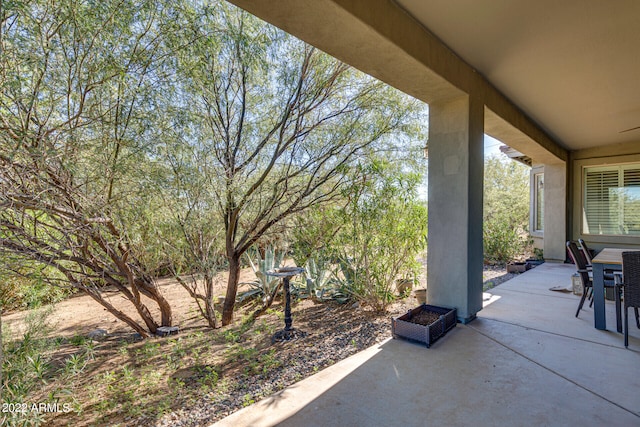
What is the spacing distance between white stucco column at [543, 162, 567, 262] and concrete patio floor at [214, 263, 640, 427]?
513 centimetres

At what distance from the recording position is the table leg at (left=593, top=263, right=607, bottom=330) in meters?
3.34

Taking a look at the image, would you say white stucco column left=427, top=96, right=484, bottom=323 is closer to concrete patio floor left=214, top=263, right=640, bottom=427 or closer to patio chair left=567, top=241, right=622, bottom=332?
concrete patio floor left=214, top=263, right=640, bottom=427

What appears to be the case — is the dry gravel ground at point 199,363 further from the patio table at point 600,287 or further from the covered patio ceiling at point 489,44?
the covered patio ceiling at point 489,44

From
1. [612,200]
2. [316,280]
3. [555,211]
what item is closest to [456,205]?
[316,280]

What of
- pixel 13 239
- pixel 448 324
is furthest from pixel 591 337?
pixel 13 239

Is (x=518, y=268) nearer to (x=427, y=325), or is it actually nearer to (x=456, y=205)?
(x=456, y=205)

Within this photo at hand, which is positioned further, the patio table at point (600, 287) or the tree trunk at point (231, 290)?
the tree trunk at point (231, 290)

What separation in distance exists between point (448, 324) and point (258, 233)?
286 centimetres

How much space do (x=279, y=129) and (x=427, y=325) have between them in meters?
3.21

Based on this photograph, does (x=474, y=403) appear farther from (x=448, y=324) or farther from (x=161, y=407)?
(x=161, y=407)

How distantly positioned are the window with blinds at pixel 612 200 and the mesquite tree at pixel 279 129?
5.97 meters

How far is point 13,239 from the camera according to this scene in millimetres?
2881

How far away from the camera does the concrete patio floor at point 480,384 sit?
199cm

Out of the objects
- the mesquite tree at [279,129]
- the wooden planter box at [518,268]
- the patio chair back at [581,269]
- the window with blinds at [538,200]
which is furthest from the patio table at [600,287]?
the window with blinds at [538,200]
